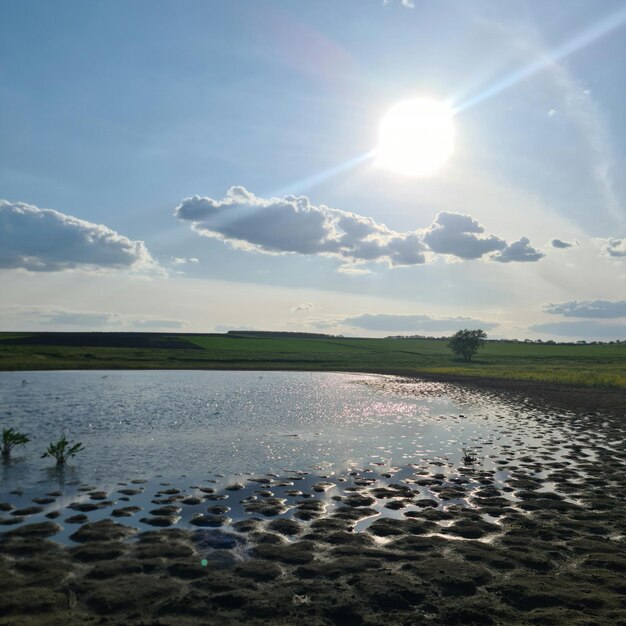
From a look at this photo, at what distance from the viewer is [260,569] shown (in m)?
12.0

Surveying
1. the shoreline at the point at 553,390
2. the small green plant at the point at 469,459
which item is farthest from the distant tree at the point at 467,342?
the small green plant at the point at 469,459

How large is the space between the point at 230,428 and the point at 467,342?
126273 millimetres

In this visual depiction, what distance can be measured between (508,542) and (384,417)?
27.9 meters

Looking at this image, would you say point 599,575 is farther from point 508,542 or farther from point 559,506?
point 559,506

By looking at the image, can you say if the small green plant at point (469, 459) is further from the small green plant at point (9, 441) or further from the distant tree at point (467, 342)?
the distant tree at point (467, 342)

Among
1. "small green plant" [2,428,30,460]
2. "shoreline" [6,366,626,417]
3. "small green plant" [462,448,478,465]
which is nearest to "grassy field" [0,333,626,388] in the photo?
"shoreline" [6,366,626,417]

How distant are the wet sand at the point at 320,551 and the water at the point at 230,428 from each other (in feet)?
11.2

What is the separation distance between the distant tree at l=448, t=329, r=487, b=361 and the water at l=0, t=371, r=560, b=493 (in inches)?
3620

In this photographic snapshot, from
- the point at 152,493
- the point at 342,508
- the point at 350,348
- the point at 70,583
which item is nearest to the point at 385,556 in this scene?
the point at 342,508

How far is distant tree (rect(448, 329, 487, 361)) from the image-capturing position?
5925 inches

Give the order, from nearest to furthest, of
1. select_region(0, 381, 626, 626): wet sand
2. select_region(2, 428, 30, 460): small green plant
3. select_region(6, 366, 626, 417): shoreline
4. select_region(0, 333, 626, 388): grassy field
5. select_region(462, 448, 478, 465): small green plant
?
select_region(0, 381, 626, 626): wet sand < select_region(2, 428, 30, 460): small green plant < select_region(462, 448, 478, 465): small green plant < select_region(6, 366, 626, 417): shoreline < select_region(0, 333, 626, 388): grassy field

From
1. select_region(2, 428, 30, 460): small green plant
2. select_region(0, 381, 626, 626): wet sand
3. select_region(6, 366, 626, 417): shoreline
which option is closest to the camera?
select_region(0, 381, 626, 626): wet sand

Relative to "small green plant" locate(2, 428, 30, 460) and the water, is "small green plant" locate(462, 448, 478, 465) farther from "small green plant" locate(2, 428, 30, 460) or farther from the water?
"small green plant" locate(2, 428, 30, 460)

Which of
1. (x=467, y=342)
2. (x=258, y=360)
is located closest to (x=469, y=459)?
(x=258, y=360)
